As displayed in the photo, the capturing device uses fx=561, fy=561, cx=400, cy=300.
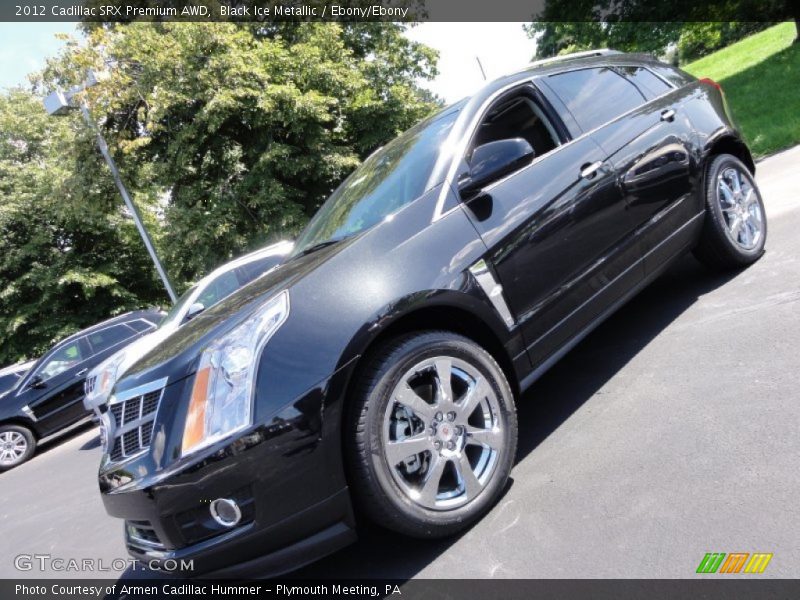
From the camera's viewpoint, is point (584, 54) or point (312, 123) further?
point (312, 123)

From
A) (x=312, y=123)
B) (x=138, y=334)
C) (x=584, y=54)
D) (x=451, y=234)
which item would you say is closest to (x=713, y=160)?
(x=584, y=54)

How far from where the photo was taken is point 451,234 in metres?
2.61

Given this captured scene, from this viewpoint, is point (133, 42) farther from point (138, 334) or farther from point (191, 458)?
point (191, 458)

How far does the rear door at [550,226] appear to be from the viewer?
2.74 metres

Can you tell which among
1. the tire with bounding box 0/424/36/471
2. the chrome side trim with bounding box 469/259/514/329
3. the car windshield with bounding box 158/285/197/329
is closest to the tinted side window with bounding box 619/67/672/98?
the chrome side trim with bounding box 469/259/514/329

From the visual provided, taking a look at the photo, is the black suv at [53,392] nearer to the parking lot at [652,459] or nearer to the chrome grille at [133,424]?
the parking lot at [652,459]

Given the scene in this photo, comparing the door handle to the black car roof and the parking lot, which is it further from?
the parking lot

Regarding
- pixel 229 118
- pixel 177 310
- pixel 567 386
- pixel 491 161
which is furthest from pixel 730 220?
pixel 229 118

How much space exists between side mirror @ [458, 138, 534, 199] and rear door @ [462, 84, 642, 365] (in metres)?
0.07

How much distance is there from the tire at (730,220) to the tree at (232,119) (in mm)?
11360

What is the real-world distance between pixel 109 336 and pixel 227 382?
9044 mm


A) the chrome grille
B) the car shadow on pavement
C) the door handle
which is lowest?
the car shadow on pavement

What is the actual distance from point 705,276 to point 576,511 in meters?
2.79

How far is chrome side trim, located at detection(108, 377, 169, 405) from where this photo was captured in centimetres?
221
